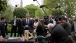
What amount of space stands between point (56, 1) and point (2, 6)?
75.9 feet

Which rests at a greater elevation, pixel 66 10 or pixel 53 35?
pixel 53 35

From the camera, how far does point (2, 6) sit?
32656 mm

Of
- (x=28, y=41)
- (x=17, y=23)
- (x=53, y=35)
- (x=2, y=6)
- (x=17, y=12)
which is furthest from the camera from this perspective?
(x=17, y=12)

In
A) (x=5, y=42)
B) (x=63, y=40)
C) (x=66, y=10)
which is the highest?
(x=63, y=40)

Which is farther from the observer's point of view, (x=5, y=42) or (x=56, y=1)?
(x=56, y=1)

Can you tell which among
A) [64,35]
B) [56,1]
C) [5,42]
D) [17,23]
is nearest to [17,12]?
[56,1]

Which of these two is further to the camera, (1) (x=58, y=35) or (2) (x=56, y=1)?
(2) (x=56, y=1)

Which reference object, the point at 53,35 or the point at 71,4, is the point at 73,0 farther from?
the point at 53,35

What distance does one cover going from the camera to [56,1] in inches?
2137

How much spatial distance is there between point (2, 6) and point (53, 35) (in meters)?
25.0

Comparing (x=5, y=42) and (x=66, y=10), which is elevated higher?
(x=5, y=42)

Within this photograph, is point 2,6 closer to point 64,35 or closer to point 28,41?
point 28,41

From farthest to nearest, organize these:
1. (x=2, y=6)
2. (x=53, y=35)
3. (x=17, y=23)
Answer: (x=2, y=6) < (x=17, y=23) < (x=53, y=35)

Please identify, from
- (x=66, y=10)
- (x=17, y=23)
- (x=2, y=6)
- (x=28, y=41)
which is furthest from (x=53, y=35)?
(x=66, y=10)
